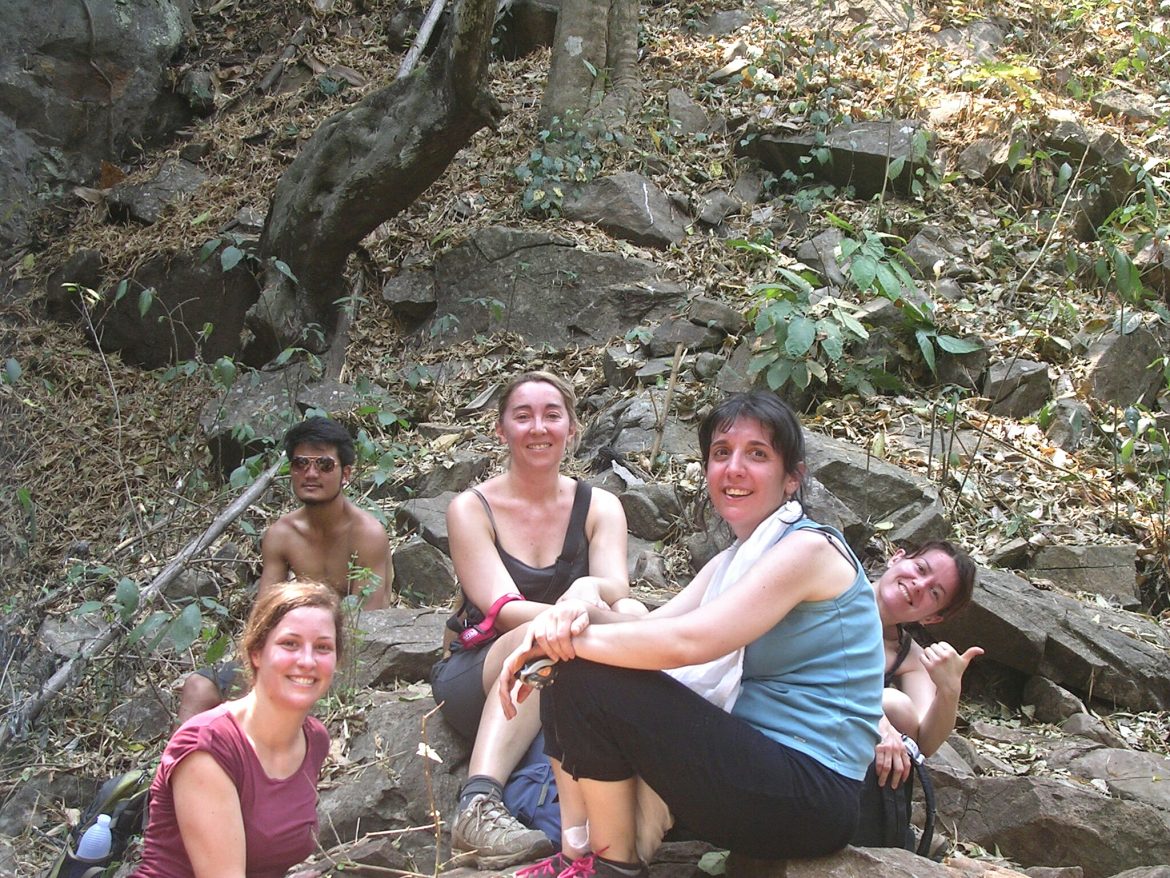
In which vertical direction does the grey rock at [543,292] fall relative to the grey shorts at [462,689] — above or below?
above

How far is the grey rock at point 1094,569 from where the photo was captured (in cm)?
496

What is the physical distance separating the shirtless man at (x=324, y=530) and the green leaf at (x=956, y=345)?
331 centimetres

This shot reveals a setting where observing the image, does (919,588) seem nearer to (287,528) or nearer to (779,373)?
(779,373)

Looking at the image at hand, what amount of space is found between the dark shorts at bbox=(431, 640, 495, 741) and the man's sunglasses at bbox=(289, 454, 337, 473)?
1.56 metres

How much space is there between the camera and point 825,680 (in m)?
2.40

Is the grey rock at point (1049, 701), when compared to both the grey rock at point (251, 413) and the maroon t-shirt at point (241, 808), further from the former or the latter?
the grey rock at point (251, 413)

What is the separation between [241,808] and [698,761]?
3.35 ft

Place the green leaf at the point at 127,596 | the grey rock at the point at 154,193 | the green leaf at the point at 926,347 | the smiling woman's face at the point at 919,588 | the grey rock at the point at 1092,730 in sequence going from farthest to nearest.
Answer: the grey rock at the point at 154,193 < the green leaf at the point at 926,347 < the grey rock at the point at 1092,730 < the green leaf at the point at 127,596 < the smiling woman's face at the point at 919,588

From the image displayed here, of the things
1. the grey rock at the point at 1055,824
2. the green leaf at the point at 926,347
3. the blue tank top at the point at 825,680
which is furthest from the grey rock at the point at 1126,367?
the blue tank top at the point at 825,680

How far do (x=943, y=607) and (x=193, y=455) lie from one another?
4887 millimetres

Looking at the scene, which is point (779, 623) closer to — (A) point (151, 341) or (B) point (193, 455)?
(B) point (193, 455)

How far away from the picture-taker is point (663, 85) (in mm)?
8945

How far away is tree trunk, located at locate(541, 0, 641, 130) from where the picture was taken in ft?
27.7

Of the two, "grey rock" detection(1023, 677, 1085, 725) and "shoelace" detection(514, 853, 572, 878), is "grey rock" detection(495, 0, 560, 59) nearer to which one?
"grey rock" detection(1023, 677, 1085, 725)
